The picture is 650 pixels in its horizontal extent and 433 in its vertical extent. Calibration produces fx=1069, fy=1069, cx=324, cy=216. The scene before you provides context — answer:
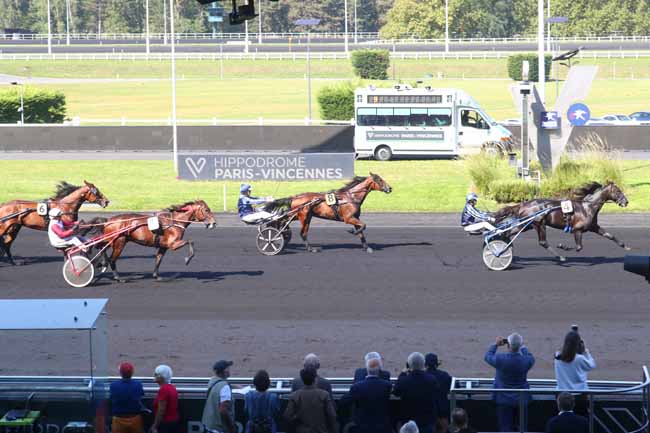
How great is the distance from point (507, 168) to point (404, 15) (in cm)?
7160

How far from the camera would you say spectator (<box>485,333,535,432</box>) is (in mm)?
8781

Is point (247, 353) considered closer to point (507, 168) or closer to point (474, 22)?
point (507, 168)

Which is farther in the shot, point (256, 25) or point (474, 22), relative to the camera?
point (256, 25)

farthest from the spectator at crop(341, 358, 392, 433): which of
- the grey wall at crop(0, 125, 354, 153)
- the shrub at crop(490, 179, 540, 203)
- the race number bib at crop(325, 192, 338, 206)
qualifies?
the grey wall at crop(0, 125, 354, 153)

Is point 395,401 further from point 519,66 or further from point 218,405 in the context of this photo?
point 519,66

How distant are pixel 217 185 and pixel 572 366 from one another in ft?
73.7

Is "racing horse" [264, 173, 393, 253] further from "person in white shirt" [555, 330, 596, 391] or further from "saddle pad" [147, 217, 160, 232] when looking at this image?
"person in white shirt" [555, 330, 596, 391]

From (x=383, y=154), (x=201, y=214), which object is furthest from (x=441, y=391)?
(x=383, y=154)

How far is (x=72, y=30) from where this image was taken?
121 meters

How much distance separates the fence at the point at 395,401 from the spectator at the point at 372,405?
358mm

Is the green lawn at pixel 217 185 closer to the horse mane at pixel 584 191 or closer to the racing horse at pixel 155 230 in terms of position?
the horse mane at pixel 584 191

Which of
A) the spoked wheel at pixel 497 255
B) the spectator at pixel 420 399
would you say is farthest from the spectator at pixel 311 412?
the spoked wheel at pixel 497 255

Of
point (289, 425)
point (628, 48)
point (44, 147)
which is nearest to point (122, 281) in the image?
point (289, 425)

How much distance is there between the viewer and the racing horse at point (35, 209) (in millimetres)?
18609
